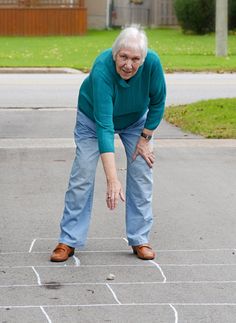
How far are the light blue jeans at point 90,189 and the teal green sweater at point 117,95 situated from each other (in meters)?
0.14

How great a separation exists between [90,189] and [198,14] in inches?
1254

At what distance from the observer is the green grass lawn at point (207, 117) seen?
1398cm

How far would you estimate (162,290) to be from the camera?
6473 mm

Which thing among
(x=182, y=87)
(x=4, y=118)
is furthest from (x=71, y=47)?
(x=4, y=118)

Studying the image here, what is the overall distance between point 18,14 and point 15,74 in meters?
15.6

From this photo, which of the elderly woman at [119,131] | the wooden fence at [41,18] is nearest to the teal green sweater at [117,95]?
the elderly woman at [119,131]

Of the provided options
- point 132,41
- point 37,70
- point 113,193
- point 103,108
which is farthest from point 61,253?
point 37,70

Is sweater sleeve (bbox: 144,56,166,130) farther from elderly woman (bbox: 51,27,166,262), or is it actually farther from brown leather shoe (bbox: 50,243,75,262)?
brown leather shoe (bbox: 50,243,75,262)

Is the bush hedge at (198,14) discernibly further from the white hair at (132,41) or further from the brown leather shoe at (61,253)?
the white hair at (132,41)

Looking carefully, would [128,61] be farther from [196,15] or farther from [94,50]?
[196,15]

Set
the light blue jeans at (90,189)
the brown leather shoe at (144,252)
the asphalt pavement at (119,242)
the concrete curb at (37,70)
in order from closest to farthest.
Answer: the asphalt pavement at (119,242)
the light blue jeans at (90,189)
the brown leather shoe at (144,252)
the concrete curb at (37,70)

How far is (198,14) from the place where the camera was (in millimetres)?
38375

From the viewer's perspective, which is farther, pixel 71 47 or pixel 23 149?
pixel 71 47

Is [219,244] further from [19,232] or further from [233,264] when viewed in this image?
[19,232]
